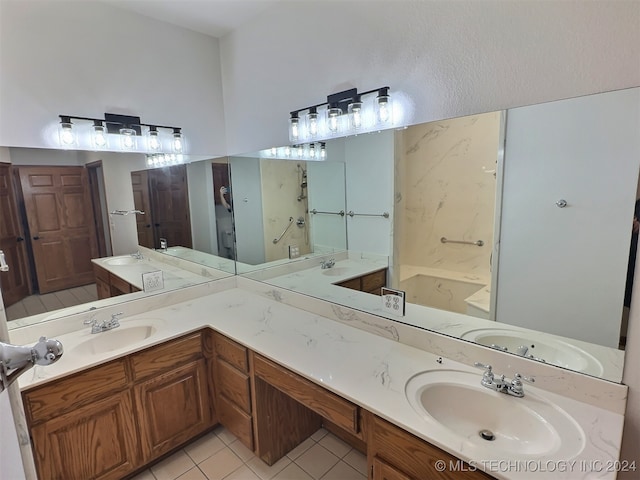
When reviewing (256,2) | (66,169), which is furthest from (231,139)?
(66,169)

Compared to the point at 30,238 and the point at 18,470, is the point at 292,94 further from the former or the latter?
the point at 18,470

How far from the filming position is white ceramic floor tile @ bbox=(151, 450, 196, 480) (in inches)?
75.2

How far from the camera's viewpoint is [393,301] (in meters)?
1.75

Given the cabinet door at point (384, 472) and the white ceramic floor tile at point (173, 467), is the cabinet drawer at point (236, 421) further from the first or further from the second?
the cabinet door at point (384, 472)

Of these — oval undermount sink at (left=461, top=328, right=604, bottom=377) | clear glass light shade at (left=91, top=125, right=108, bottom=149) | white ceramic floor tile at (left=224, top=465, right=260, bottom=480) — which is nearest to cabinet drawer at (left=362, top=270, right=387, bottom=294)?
oval undermount sink at (left=461, top=328, right=604, bottom=377)

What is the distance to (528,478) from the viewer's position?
91 centimetres

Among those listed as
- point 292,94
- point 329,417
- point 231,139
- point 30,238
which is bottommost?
point 329,417

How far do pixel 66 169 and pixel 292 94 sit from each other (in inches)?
57.4

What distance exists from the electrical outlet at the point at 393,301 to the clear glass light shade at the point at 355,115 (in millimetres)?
926

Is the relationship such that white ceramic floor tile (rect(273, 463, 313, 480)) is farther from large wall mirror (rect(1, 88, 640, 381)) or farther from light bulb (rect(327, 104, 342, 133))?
light bulb (rect(327, 104, 342, 133))

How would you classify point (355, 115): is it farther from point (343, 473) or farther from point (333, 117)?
point (343, 473)

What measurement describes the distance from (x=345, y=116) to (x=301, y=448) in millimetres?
2080

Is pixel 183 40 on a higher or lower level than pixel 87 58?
higher

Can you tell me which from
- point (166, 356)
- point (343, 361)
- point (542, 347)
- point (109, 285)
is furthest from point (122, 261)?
point (542, 347)
